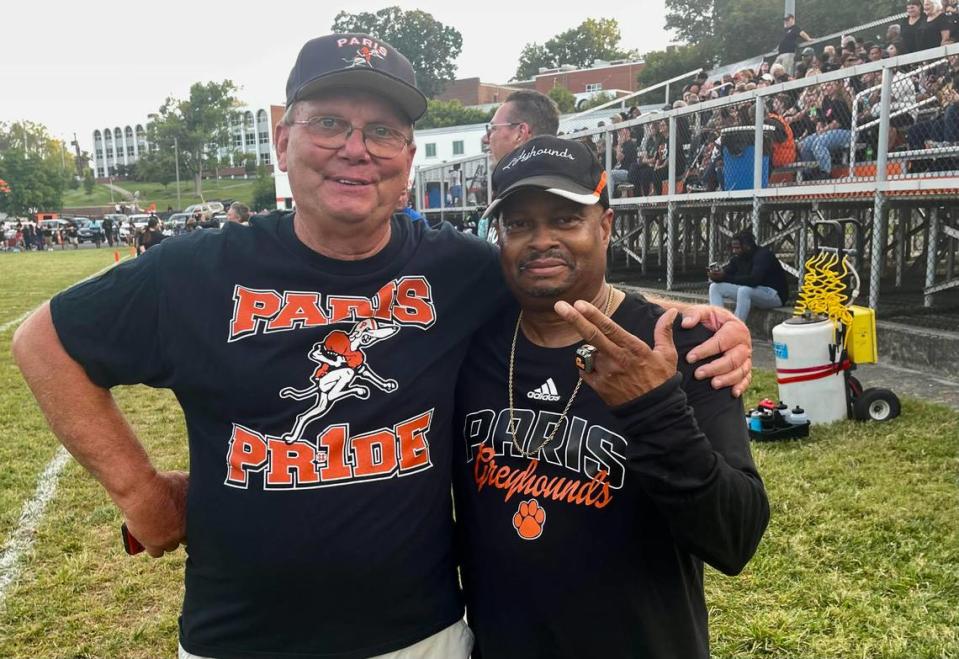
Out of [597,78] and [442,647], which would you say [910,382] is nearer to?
[442,647]

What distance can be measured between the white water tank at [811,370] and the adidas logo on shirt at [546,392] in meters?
4.99

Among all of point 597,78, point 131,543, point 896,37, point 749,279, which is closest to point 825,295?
point 749,279

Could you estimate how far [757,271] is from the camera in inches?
394

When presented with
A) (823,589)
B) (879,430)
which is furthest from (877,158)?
(823,589)

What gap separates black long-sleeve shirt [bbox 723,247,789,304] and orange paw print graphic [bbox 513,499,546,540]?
8.79 meters

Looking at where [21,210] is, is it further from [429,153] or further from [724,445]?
[724,445]

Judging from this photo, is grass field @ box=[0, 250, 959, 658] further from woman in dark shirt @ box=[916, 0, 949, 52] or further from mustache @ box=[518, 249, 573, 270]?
woman in dark shirt @ box=[916, 0, 949, 52]

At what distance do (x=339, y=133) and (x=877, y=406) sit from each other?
574cm

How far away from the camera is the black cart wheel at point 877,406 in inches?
252

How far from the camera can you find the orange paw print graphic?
190 centimetres

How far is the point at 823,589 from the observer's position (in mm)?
3785

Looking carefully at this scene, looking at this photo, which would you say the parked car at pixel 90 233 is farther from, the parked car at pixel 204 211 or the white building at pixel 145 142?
the white building at pixel 145 142

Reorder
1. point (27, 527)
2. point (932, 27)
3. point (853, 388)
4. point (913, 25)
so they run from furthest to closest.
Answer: point (913, 25), point (932, 27), point (853, 388), point (27, 527)

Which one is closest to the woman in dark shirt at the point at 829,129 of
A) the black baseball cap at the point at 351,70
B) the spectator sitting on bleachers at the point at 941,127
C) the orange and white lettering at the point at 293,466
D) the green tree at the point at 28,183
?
the spectator sitting on bleachers at the point at 941,127
